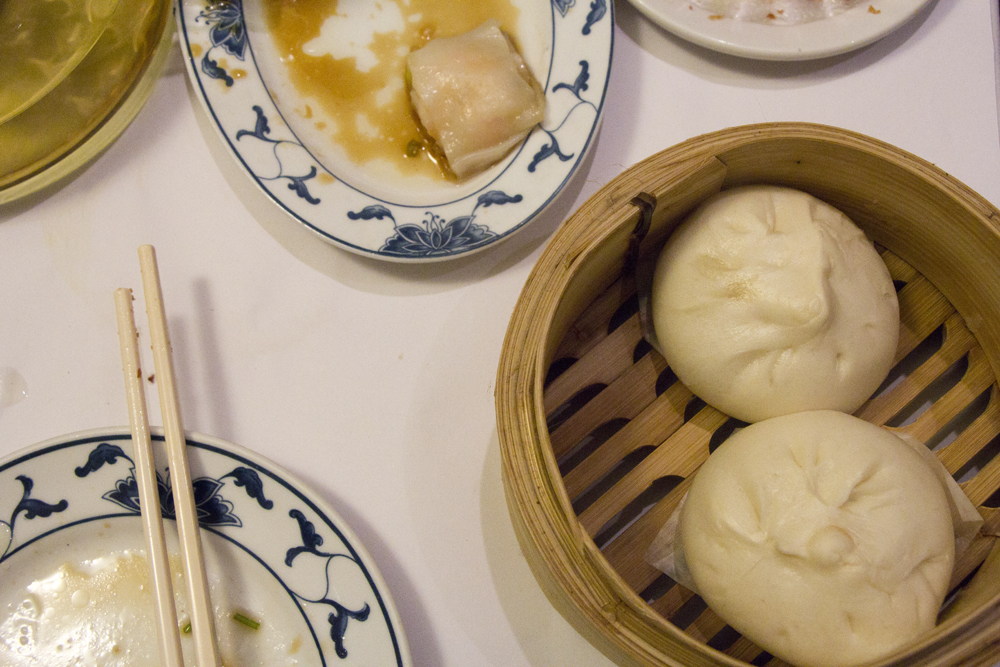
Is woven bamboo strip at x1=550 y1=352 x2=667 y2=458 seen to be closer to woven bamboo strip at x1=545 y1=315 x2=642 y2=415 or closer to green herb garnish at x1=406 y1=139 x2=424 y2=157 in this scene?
woven bamboo strip at x1=545 y1=315 x2=642 y2=415

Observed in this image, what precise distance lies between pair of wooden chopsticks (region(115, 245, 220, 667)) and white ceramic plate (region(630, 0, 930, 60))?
1.05 metres

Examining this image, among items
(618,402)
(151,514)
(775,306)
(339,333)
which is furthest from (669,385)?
(151,514)

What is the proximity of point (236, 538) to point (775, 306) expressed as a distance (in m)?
0.85

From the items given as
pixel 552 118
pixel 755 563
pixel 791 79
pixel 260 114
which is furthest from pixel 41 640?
pixel 791 79

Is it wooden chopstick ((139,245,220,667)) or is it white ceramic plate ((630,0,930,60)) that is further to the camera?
white ceramic plate ((630,0,930,60))

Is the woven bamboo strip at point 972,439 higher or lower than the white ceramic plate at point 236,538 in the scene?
lower

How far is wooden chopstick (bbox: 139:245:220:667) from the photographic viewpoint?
912 millimetres

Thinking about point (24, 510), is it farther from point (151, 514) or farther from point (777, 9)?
point (777, 9)

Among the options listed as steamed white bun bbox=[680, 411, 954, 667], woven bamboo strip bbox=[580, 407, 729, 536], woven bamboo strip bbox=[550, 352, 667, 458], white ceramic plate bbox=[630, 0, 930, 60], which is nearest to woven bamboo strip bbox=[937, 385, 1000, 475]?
steamed white bun bbox=[680, 411, 954, 667]

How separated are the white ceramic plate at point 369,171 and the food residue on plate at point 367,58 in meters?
0.03

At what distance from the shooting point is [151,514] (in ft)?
3.10

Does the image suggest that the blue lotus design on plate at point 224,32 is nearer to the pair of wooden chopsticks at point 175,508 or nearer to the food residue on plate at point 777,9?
the pair of wooden chopsticks at point 175,508

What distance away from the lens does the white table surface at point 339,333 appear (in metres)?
1.10

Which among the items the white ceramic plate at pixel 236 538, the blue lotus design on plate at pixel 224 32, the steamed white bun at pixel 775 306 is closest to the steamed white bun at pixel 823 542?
the steamed white bun at pixel 775 306
